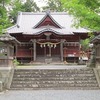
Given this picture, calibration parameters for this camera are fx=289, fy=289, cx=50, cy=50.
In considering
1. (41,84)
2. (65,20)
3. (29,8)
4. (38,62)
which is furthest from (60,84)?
(29,8)

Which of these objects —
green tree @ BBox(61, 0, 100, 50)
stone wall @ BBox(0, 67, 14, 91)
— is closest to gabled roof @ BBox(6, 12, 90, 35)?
green tree @ BBox(61, 0, 100, 50)

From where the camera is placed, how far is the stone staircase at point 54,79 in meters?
16.1

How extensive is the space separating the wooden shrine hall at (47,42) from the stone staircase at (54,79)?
566 inches

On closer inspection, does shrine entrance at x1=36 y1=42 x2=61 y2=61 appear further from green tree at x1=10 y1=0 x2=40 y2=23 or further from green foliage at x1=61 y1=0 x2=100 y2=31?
green tree at x1=10 y1=0 x2=40 y2=23

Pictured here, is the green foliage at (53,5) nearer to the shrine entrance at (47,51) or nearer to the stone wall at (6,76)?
the shrine entrance at (47,51)

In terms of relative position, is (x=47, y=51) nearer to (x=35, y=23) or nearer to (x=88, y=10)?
(x=35, y=23)

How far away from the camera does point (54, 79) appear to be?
17062 mm

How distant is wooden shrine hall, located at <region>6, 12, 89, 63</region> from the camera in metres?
32.7

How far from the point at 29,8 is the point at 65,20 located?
76.6 feet

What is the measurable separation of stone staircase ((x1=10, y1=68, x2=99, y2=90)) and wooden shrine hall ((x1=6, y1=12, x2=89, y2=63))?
47.2 ft

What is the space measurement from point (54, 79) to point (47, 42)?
52.9ft

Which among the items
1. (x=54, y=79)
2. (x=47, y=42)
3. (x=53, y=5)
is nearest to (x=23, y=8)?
(x=53, y=5)

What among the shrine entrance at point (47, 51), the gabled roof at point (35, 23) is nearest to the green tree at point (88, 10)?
the gabled roof at point (35, 23)

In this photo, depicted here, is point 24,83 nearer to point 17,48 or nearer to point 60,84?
point 60,84
